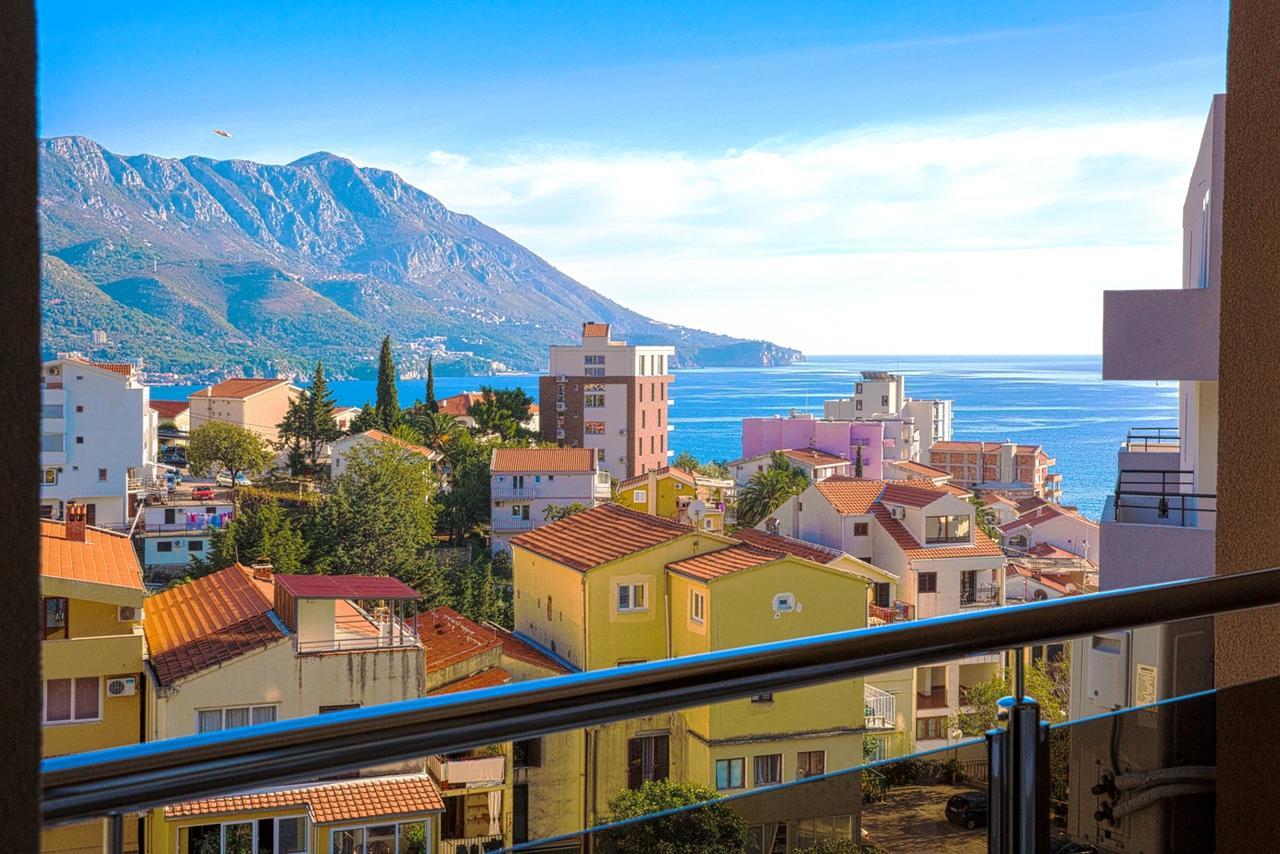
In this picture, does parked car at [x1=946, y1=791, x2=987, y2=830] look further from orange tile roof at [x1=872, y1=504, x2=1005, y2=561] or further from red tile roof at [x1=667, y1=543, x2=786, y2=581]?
orange tile roof at [x1=872, y1=504, x2=1005, y2=561]

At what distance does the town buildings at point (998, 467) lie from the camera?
3628 cm

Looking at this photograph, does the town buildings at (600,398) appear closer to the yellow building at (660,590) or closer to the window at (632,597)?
the yellow building at (660,590)

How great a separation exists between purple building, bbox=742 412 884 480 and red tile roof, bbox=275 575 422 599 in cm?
2298

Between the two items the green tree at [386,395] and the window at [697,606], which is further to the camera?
the green tree at [386,395]

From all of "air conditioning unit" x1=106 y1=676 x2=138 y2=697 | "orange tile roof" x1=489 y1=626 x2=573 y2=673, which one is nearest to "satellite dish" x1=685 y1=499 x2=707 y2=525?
"orange tile roof" x1=489 y1=626 x2=573 y2=673

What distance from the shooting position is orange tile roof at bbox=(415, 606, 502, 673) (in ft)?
43.9

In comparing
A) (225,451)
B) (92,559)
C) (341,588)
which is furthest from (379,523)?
(92,559)

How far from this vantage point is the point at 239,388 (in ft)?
112

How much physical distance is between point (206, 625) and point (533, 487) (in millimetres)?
13751

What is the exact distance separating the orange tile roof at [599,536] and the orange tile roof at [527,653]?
1.14 m

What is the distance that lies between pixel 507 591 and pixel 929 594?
8.95m

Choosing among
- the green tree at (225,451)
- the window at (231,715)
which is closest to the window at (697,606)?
the window at (231,715)

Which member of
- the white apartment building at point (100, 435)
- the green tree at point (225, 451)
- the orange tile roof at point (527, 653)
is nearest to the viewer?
the orange tile roof at point (527, 653)

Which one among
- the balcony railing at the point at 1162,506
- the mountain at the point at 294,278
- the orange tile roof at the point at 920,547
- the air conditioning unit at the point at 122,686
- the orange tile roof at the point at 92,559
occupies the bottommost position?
the air conditioning unit at the point at 122,686
